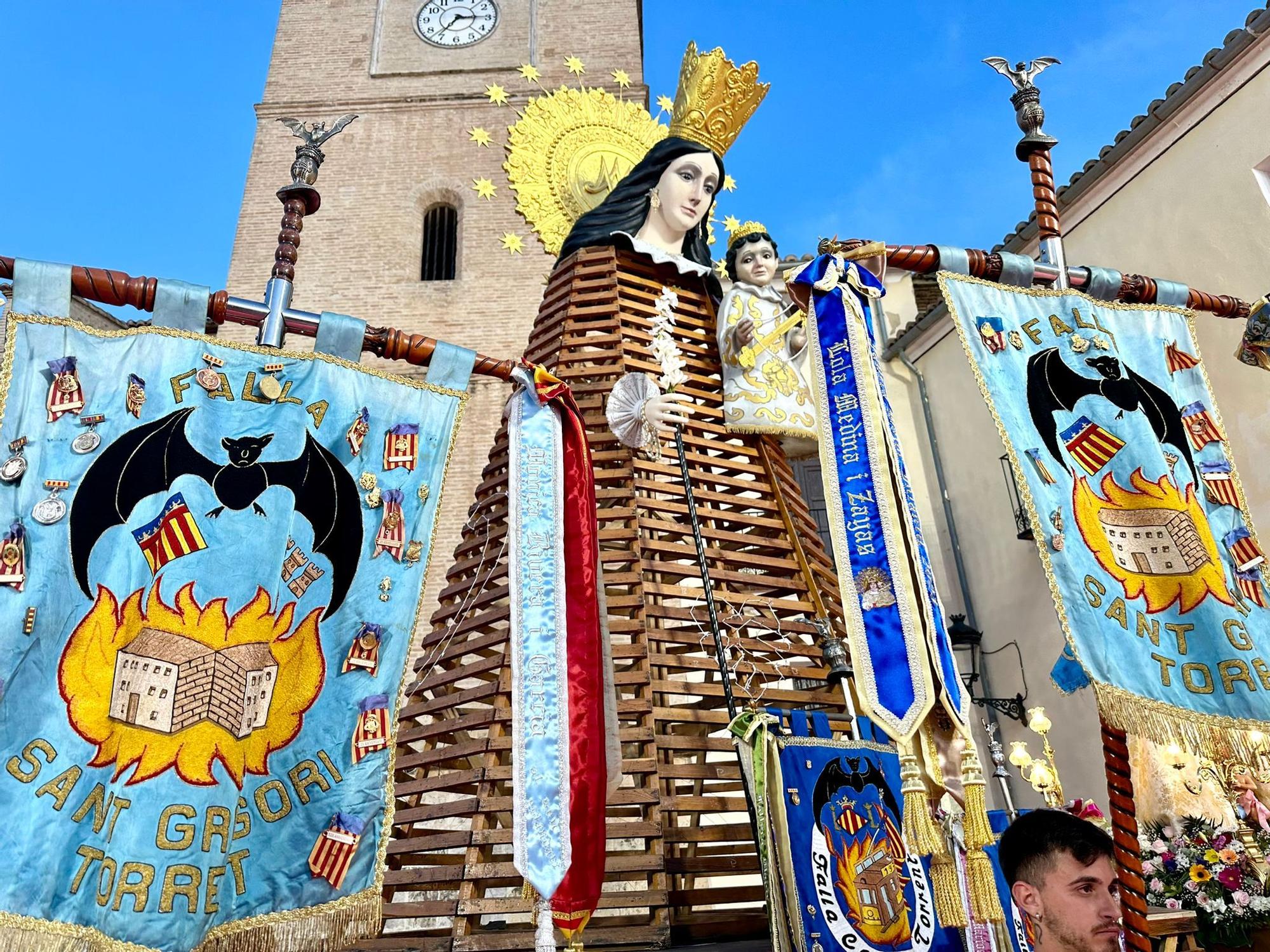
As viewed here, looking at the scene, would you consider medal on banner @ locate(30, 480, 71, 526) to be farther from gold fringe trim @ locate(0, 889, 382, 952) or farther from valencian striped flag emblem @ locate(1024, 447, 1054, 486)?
valencian striped flag emblem @ locate(1024, 447, 1054, 486)

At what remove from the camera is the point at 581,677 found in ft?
15.7

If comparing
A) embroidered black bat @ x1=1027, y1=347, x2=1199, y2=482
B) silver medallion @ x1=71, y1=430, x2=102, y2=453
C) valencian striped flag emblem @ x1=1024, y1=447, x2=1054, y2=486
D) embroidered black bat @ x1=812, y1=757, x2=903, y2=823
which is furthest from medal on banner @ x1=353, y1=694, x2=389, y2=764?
embroidered black bat @ x1=1027, y1=347, x2=1199, y2=482

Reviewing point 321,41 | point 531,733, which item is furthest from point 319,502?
point 321,41

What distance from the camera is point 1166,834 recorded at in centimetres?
570

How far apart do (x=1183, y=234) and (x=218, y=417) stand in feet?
24.2

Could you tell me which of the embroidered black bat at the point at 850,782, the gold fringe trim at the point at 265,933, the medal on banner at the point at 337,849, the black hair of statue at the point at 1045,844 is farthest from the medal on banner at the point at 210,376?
the black hair of statue at the point at 1045,844

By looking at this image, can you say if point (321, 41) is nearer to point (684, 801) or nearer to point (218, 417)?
point (218, 417)

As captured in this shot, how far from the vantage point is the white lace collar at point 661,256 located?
7.54m

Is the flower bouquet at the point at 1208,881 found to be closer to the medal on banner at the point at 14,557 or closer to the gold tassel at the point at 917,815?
the gold tassel at the point at 917,815

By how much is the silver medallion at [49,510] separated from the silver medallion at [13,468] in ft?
0.45

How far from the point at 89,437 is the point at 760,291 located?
452cm

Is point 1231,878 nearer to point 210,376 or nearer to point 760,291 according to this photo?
point 760,291

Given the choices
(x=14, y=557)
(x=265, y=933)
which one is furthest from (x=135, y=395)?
(x=265, y=933)

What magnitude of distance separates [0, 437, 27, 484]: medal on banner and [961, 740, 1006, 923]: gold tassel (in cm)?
Answer: 386
